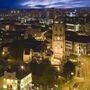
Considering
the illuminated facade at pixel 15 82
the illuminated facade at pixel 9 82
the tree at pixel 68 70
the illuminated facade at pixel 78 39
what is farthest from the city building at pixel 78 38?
the illuminated facade at pixel 9 82

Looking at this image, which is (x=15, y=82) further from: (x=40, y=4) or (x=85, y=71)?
(x=40, y=4)

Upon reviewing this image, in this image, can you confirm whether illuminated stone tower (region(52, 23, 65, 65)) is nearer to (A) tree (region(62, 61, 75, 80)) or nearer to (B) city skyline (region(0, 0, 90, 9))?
(A) tree (region(62, 61, 75, 80))

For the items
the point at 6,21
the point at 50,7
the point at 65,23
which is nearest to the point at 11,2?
the point at 6,21

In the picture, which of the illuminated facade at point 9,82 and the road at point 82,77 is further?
the illuminated facade at point 9,82

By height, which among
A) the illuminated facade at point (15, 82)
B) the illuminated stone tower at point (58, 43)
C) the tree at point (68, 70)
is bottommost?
the illuminated facade at point (15, 82)

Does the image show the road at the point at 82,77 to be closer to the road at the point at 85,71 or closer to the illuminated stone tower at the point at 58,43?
the road at the point at 85,71

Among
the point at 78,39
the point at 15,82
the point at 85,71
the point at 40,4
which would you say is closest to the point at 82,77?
the point at 85,71

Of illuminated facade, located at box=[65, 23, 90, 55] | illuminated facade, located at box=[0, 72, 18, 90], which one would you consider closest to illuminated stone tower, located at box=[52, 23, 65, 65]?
illuminated facade, located at box=[65, 23, 90, 55]

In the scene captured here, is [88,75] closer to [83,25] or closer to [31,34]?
[83,25]
